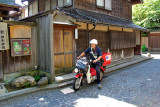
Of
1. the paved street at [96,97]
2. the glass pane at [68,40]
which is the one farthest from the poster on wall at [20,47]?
the paved street at [96,97]

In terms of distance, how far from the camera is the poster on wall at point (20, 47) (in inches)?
278

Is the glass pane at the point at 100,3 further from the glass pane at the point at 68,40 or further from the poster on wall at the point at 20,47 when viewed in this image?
the poster on wall at the point at 20,47

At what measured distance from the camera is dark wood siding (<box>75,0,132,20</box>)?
35.7ft

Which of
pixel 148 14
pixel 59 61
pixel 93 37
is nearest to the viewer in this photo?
pixel 59 61

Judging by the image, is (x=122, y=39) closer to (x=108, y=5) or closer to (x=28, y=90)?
(x=108, y=5)

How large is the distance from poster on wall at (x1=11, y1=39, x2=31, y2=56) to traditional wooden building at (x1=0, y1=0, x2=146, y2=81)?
0.30m

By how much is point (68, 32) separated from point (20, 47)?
3033 mm

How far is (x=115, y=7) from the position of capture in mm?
15242

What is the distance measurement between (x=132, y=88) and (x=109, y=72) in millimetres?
3666

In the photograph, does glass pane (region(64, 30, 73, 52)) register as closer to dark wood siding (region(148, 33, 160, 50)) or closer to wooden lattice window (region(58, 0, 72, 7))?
wooden lattice window (region(58, 0, 72, 7))

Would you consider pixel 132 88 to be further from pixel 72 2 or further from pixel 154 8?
pixel 154 8

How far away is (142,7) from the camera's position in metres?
27.8

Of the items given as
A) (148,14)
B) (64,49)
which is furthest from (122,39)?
(148,14)

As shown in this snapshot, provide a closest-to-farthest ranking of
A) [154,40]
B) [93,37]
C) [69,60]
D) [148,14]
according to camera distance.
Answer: [69,60] → [93,37] → [148,14] → [154,40]
